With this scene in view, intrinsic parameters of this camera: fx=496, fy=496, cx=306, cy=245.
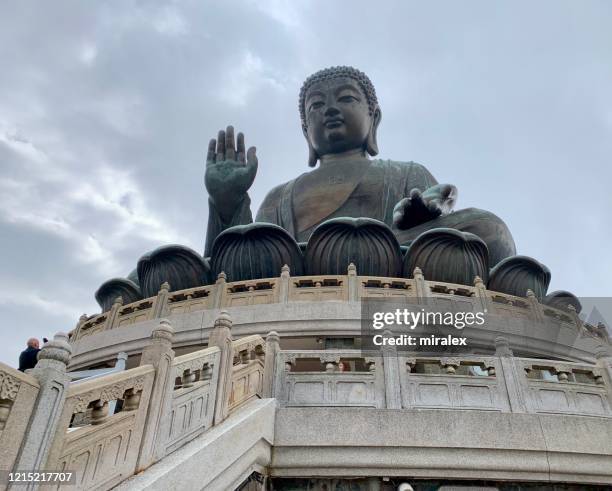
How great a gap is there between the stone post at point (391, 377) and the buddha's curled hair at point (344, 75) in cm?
1200

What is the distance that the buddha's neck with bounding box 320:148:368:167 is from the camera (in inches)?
597

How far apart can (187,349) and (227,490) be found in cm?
461

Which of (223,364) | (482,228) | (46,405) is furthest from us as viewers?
(482,228)

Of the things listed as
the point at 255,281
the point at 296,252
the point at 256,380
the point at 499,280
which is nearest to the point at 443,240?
the point at 499,280

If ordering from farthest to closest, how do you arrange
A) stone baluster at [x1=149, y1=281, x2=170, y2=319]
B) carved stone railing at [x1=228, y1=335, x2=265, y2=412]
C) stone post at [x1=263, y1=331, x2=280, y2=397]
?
stone baluster at [x1=149, y1=281, x2=170, y2=319]
stone post at [x1=263, y1=331, x2=280, y2=397]
carved stone railing at [x1=228, y1=335, x2=265, y2=412]

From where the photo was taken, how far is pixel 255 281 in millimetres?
8188

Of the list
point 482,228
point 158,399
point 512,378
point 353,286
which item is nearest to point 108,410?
point 158,399

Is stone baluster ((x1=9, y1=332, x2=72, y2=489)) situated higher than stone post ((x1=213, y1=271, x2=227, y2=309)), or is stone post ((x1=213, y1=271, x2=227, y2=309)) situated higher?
stone post ((x1=213, y1=271, x2=227, y2=309))

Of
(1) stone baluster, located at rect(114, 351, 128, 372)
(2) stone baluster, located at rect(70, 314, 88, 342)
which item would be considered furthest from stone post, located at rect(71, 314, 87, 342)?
(1) stone baluster, located at rect(114, 351, 128, 372)

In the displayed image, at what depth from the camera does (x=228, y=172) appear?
11.4m

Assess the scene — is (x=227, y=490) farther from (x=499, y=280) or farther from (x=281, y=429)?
(x=499, y=280)

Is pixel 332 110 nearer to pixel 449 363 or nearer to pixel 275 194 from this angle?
pixel 275 194

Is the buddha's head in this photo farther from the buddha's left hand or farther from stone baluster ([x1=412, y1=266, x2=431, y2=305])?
stone baluster ([x1=412, y1=266, x2=431, y2=305])

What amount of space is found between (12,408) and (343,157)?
45.2 ft
